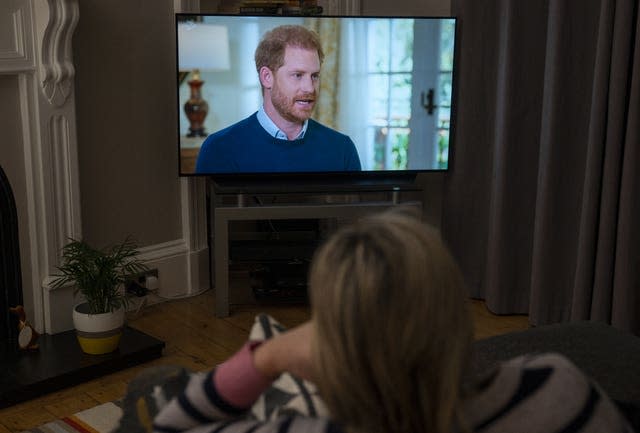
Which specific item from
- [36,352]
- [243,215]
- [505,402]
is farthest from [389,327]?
[243,215]

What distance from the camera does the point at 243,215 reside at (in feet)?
11.9

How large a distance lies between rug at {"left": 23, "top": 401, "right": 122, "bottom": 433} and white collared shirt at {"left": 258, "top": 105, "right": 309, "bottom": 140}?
1.43 metres

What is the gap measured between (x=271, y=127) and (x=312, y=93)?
24cm

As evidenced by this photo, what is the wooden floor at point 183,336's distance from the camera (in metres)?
2.78

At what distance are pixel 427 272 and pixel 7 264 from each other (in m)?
2.59

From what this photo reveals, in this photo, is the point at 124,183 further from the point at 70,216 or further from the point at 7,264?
the point at 7,264

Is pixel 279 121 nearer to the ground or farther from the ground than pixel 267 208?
farther from the ground

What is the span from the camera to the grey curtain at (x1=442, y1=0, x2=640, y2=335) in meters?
3.07

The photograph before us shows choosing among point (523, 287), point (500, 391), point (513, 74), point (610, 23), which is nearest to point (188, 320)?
point (523, 287)

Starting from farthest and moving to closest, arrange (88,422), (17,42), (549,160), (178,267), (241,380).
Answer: (178,267)
(549,160)
(17,42)
(88,422)
(241,380)

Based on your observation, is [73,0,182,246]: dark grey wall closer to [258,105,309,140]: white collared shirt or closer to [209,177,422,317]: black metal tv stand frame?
[209,177,422,317]: black metal tv stand frame

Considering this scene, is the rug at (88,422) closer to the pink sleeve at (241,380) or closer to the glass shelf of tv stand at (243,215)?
the glass shelf of tv stand at (243,215)

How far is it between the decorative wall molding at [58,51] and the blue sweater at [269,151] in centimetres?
70

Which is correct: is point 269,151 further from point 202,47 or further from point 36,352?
point 36,352
